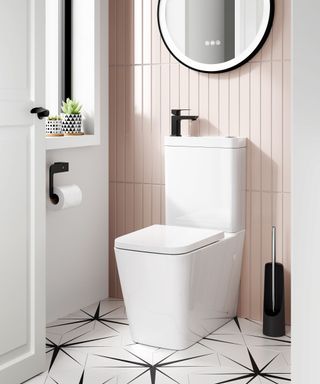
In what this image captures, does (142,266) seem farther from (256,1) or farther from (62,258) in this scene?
(256,1)

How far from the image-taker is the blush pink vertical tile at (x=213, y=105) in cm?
334

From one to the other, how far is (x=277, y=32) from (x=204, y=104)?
515mm

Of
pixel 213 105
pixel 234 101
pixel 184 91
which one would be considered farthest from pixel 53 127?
pixel 234 101

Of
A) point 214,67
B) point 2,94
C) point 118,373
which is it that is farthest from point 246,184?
point 2,94

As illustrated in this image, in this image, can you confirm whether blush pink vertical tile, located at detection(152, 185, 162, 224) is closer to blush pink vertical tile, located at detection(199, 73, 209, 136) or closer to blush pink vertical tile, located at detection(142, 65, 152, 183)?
blush pink vertical tile, located at detection(142, 65, 152, 183)

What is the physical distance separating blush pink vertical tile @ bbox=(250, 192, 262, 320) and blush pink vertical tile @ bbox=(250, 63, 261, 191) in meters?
0.09

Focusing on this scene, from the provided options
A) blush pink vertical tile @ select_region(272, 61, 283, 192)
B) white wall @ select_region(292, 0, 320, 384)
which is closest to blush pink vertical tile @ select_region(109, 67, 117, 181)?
blush pink vertical tile @ select_region(272, 61, 283, 192)

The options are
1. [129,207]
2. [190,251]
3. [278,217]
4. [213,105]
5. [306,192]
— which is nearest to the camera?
[306,192]

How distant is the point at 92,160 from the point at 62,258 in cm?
58

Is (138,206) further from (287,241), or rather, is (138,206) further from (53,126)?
(287,241)

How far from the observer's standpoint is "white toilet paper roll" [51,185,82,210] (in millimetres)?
3158

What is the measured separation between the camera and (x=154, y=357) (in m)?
2.84

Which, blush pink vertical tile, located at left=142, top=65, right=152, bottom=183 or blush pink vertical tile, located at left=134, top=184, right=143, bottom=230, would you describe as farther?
Result: blush pink vertical tile, located at left=134, top=184, right=143, bottom=230

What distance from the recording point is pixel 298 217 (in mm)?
1623
